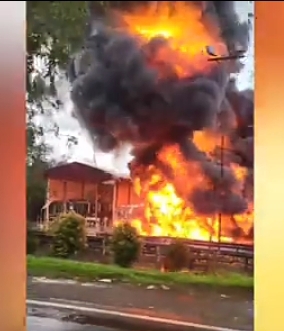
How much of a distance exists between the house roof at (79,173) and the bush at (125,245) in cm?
18

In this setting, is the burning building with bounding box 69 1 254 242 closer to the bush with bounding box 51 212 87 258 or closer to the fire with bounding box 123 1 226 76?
the fire with bounding box 123 1 226 76

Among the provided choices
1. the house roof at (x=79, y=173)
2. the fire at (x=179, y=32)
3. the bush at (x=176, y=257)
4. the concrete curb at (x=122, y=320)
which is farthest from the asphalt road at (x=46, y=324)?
the fire at (x=179, y=32)

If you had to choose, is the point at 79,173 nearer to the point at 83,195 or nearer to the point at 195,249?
the point at 83,195

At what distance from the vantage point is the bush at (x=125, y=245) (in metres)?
1.87

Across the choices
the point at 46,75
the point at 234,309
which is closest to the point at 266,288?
the point at 234,309

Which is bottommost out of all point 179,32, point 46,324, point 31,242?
point 46,324

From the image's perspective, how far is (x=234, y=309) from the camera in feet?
5.90

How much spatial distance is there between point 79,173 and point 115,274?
0.36 meters

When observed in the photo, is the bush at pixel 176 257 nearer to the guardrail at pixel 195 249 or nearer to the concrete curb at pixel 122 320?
the guardrail at pixel 195 249

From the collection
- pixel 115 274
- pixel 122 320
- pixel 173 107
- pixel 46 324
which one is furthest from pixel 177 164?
pixel 46 324

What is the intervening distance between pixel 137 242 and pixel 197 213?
0.22 meters

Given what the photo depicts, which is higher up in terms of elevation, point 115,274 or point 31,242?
point 31,242

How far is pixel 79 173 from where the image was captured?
6.23 ft

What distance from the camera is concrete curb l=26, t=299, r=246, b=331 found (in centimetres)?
184
